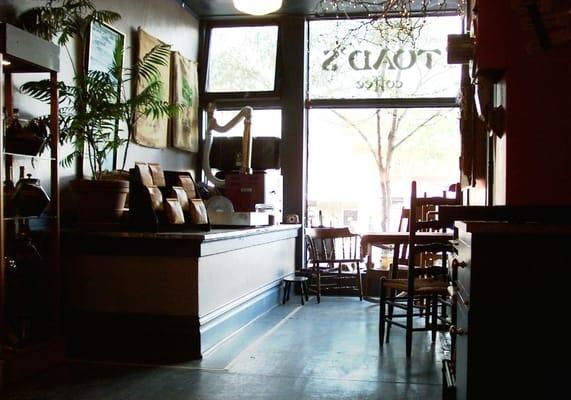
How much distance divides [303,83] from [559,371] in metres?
6.01

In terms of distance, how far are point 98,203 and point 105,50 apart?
1.60m

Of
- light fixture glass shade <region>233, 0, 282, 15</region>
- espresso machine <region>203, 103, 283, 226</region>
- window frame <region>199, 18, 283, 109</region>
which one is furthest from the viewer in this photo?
window frame <region>199, 18, 283, 109</region>

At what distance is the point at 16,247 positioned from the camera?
3967mm

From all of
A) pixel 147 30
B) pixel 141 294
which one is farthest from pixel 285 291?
pixel 147 30

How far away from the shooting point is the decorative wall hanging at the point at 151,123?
20.1 ft

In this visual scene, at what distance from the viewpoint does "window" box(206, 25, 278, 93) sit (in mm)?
7797

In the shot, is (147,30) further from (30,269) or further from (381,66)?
(30,269)

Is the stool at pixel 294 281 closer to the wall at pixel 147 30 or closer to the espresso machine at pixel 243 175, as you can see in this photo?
the espresso machine at pixel 243 175

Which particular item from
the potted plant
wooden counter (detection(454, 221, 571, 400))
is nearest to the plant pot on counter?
the potted plant

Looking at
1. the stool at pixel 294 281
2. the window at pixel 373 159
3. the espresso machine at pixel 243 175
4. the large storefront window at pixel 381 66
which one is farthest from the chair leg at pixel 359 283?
the large storefront window at pixel 381 66

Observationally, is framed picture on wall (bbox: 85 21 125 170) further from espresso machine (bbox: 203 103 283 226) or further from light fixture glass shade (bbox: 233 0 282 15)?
espresso machine (bbox: 203 103 283 226)

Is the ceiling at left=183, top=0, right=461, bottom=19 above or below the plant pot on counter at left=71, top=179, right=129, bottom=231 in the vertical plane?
above

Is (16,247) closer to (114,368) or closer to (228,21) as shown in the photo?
(114,368)

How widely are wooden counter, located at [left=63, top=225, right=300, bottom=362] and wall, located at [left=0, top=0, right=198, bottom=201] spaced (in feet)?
2.50
